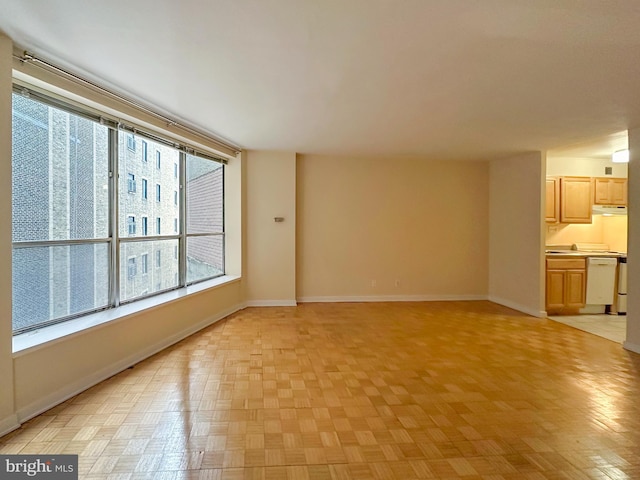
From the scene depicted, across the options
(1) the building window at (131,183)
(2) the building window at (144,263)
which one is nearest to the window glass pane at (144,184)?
(1) the building window at (131,183)

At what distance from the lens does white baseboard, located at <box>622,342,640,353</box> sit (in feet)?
13.3

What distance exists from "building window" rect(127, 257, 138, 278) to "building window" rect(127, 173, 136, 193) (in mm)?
693

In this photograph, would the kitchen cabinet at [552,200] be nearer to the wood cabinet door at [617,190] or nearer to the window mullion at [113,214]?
the wood cabinet door at [617,190]

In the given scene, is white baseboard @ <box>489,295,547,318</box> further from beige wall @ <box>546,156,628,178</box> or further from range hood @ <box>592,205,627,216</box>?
beige wall @ <box>546,156,628,178</box>

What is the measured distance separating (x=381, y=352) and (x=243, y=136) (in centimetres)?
315

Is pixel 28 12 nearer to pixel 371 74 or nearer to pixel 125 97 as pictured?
pixel 125 97

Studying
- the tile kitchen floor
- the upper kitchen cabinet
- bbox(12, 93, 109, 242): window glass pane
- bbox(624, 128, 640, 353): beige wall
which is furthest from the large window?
the upper kitchen cabinet

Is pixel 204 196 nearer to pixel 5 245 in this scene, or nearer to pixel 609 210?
→ pixel 5 245

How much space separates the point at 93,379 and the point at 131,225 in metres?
1.50

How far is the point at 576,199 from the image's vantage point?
6.08m

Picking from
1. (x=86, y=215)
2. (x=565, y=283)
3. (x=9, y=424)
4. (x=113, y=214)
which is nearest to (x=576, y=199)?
(x=565, y=283)

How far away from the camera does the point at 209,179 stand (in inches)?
221

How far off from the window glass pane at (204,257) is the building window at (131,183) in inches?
47.1

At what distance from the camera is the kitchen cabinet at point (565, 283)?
5.70 m
